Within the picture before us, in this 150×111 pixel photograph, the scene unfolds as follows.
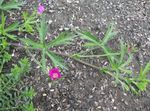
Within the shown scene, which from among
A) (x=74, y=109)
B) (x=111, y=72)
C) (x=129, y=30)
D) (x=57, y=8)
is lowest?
(x=74, y=109)

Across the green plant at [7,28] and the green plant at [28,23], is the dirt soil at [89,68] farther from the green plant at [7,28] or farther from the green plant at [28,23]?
the green plant at [7,28]

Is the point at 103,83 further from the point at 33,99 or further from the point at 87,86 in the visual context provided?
the point at 33,99

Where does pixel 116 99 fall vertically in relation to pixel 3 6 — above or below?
below

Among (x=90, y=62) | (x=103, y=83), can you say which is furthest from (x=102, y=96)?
(x=90, y=62)

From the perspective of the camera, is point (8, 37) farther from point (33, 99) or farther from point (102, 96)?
point (102, 96)

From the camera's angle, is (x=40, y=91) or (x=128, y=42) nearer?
(x=40, y=91)

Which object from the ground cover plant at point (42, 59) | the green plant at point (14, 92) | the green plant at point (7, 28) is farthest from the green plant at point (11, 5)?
the green plant at point (14, 92)

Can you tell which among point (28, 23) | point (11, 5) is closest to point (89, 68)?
point (28, 23)

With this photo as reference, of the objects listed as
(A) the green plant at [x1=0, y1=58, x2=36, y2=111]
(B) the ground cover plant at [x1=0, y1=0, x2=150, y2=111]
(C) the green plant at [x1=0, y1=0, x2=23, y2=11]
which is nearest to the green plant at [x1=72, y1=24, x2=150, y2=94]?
(B) the ground cover plant at [x1=0, y1=0, x2=150, y2=111]
